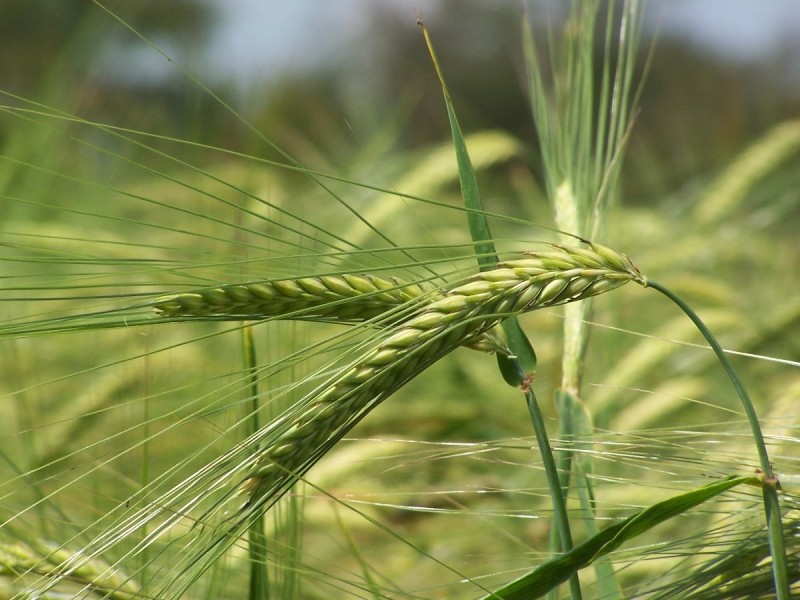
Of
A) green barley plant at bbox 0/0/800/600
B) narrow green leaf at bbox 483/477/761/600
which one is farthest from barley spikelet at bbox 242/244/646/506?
narrow green leaf at bbox 483/477/761/600

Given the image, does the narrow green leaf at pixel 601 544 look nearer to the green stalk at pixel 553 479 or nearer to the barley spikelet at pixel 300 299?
the green stalk at pixel 553 479

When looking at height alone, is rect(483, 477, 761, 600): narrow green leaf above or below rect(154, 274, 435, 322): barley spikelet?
below

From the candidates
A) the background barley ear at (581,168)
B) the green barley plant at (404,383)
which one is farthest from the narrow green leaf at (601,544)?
the background barley ear at (581,168)

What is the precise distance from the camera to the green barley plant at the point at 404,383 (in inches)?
14.6

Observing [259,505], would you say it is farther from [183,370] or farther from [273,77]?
[273,77]

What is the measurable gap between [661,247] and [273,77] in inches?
33.8

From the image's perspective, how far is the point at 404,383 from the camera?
0.39 metres

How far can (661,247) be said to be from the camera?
1508 millimetres

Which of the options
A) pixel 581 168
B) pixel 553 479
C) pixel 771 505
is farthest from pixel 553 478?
pixel 581 168

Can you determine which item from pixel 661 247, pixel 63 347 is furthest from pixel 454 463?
pixel 63 347

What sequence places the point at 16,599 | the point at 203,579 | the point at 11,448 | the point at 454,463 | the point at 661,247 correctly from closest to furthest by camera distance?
the point at 16,599 → the point at 203,579 → the point at 11,448 → the point at 454,463 → the point at 661,247

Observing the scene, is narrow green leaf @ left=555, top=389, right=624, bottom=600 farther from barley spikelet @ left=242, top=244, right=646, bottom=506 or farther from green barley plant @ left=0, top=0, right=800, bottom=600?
barley spikelet @ left=242, top=244, right=646, bottom=506

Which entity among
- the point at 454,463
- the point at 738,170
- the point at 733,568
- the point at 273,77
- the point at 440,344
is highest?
the point at 273,77

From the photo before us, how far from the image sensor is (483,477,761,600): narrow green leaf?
1.26ft
